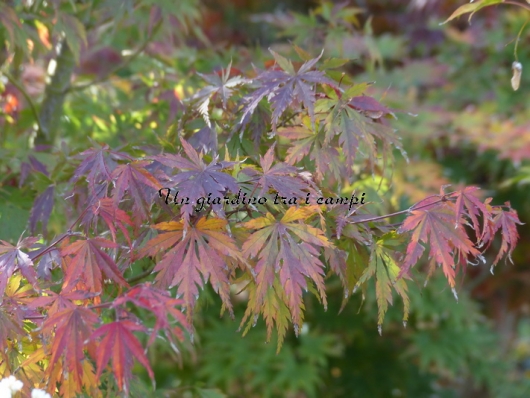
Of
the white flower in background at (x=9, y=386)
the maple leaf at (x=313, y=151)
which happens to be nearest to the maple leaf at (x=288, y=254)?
the maple leaf at (x=313, y=151)

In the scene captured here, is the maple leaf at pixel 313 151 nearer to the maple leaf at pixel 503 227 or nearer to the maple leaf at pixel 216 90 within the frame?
the maple leaf at pixel 216 90

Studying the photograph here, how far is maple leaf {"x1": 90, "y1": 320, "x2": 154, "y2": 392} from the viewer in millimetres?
726

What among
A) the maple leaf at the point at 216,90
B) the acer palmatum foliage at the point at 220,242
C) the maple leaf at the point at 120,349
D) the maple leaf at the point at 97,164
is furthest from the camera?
the maple leaf at the point at 216,90

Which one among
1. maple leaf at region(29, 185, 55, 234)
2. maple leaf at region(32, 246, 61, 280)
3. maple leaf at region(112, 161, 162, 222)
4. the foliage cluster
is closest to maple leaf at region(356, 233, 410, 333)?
the foliage cluster

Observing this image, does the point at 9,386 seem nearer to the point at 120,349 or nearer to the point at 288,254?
the point at 120,349

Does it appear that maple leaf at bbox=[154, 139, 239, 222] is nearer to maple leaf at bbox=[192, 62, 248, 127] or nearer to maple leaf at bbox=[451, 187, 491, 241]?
maple leaf at bbox=[192, 62, 248, 127]

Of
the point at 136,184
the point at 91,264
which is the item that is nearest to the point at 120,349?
the point at 91,264

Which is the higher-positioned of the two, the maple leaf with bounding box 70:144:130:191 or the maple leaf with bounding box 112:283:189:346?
the maple leaf with bounding box 70:144:130:191

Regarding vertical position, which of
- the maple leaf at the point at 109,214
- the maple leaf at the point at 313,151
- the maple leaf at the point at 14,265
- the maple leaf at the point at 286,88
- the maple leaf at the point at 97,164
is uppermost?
the maple leaf at the point at 286,88

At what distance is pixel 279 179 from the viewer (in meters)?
0.92

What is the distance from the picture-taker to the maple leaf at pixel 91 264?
2.86 ft

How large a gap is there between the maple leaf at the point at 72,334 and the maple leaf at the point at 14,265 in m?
0.12

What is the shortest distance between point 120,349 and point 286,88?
54 cm

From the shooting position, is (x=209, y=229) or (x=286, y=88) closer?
(x=209, y=229)
